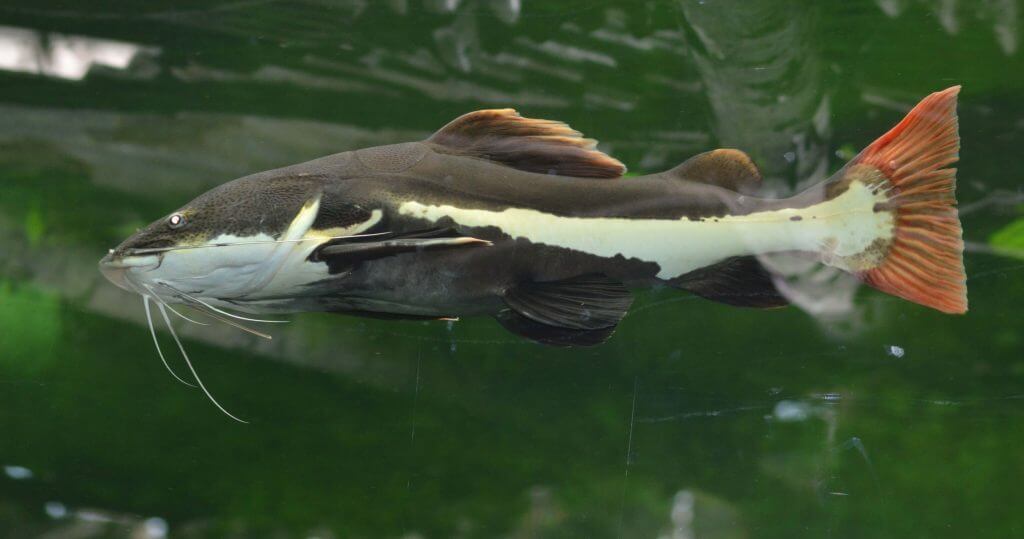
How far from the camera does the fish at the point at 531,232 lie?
1.03m

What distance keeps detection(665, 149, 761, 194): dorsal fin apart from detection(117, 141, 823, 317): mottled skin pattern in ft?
0.07

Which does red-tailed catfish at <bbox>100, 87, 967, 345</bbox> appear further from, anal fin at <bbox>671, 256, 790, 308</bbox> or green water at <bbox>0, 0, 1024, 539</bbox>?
green water at <bbox>0, 0, 1024, 539</bbox>

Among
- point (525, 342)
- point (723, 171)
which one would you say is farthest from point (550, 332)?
point (723, 171)

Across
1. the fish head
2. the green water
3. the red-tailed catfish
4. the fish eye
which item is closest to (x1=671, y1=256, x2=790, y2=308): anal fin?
the red-tailed catfish

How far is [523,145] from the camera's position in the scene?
3.56 ft

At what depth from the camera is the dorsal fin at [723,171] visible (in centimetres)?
112

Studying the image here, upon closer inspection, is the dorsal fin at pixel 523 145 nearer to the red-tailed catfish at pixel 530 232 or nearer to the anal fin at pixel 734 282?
the red-tailed catfish at pixel 530 232

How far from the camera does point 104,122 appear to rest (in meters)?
1.29

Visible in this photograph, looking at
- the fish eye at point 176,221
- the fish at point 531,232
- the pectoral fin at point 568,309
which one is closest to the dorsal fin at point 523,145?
the fish at point 531,232

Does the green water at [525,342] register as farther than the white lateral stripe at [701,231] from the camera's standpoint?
Yes

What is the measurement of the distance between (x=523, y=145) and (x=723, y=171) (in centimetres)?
25

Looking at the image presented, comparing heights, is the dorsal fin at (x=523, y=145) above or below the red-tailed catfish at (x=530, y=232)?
above

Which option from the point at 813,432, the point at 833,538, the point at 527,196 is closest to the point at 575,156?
the point at 527,196

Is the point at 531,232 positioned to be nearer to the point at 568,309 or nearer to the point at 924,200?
the point at 568,309
